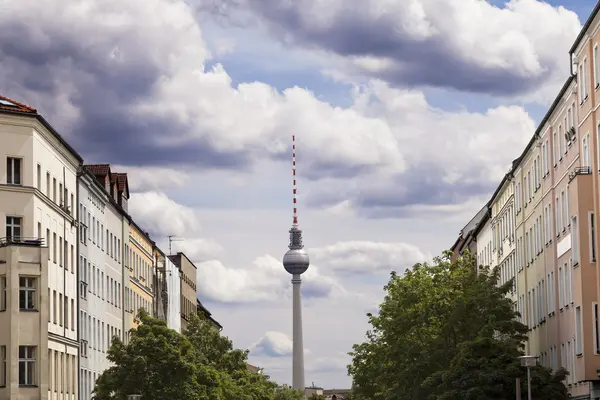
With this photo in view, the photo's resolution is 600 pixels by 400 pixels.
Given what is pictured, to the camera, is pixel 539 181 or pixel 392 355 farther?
pixel 539 181

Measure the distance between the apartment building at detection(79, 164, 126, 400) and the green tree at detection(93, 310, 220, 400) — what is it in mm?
18768

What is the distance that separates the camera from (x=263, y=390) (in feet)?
350

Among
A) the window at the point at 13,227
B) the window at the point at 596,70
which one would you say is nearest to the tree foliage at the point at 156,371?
the window at the point at 13,227

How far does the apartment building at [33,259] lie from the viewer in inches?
2741

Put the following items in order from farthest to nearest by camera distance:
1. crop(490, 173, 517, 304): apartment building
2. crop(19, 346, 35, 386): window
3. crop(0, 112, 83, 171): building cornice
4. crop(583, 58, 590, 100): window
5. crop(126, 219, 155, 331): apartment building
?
crop(126, 219, 155, 331): apartment building < crop(490, 173, 517, 304): apartment building < crop(0, 112, 83, 171): building cornice < crop(19, 346, 35, 386): window < crop(583, 58, 590, 100): window

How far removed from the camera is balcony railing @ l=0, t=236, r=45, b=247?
70250 millimetres

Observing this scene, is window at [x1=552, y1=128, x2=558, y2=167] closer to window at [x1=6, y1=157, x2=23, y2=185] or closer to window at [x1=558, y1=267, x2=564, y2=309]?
window at [x1=558, y1=267, x2=564, y2=309]

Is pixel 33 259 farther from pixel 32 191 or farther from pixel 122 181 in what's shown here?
pixel 122 181

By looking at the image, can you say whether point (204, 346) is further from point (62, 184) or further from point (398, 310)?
point (398, 310)

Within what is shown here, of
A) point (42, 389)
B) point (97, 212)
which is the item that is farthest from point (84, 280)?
point (42, 389)

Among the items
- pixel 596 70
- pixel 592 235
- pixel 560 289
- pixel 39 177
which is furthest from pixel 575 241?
pixel 39 177

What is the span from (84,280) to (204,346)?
997 cm

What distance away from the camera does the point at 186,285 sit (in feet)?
509

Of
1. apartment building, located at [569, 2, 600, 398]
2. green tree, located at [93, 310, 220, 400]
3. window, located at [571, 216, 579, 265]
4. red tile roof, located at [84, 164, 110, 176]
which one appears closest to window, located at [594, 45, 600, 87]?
apartment building, located at [569, 2, 600, 398]
